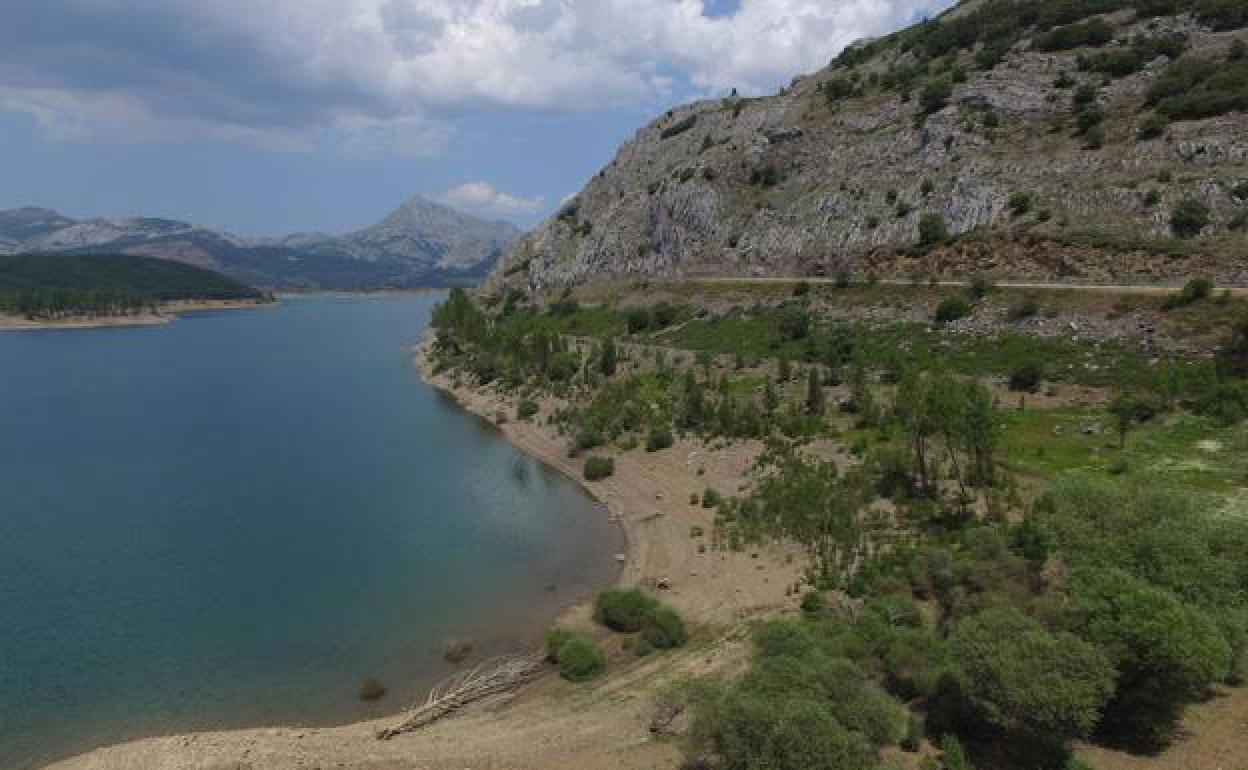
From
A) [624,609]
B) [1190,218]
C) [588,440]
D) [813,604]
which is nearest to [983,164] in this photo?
[1190,218]

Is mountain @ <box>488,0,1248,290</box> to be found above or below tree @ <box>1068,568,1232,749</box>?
above

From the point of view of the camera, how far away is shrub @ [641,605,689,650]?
1151 inches

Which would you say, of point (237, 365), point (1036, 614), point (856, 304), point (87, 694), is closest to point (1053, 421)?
point (1036, 614)

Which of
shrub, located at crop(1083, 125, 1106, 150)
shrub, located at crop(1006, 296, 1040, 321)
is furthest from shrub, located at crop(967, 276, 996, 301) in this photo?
shrub, located at crop(1083, 125, 1106, 150)

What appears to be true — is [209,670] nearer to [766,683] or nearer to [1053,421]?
[766,683]

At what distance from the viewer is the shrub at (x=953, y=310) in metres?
61.7

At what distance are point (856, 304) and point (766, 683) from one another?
58570 millimetres

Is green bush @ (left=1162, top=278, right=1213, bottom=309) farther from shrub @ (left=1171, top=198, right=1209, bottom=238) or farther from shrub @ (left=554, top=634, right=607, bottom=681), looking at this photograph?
shrub @ (left=554, top=634, right=607, bottom=681)

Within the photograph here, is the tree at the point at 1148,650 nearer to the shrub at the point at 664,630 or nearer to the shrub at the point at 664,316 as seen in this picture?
the shrub at the point at 664,630

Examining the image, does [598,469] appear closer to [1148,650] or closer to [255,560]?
[255,560]

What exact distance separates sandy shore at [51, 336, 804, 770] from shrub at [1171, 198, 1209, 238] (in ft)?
169

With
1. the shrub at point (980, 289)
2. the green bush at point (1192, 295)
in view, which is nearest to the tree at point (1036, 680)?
the green bush at point (1192, 295)

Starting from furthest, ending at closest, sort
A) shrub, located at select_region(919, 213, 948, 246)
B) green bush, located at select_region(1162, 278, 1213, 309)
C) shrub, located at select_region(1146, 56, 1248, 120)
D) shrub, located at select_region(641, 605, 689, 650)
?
shrub, located at select_region(919, 213, 948, 246) < shrub, located at select_region(1146, 56, 1248, 120) < green bush, located at select_region(1162, 278, 1213, 309) < shrub, located at select_region(641, 605, 689, 650)

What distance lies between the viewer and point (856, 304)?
2842 inches
